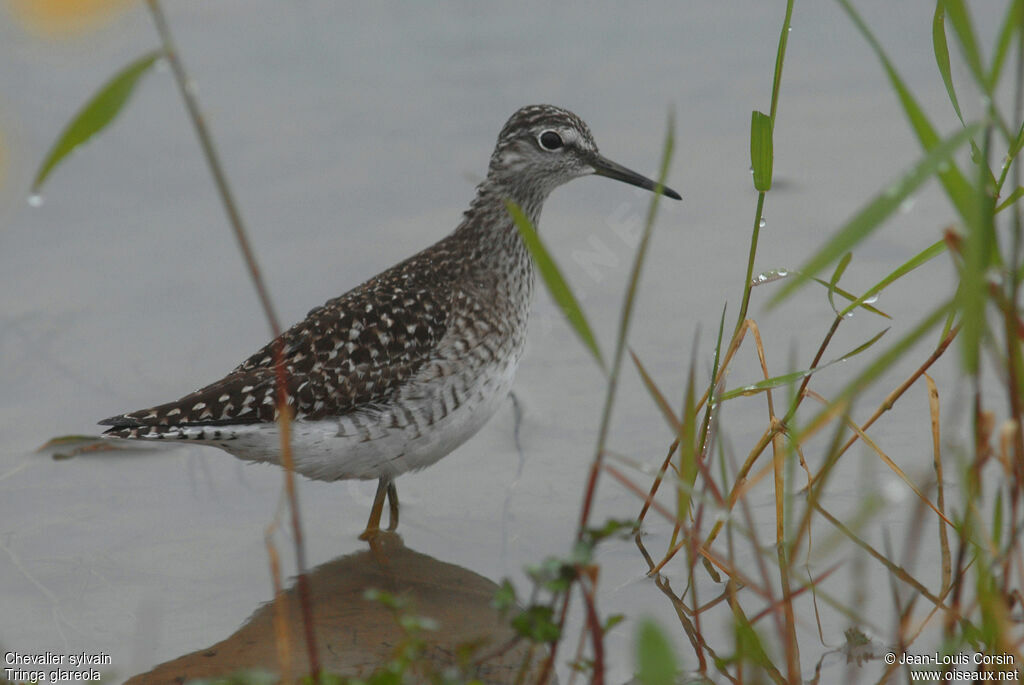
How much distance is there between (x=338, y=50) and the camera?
10977 millimetres

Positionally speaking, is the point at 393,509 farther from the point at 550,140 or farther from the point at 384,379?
the point at 550,140

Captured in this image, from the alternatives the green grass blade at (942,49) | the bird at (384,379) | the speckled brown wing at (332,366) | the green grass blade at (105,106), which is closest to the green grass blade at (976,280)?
Result: the green grass blade at (942,49)

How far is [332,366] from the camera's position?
6387 mm

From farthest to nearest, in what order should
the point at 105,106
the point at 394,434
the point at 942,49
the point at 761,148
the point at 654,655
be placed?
the point at 394,434 → the point at 761,148 → the point at 942,49 → the point at 105,106 → the point at 654,655

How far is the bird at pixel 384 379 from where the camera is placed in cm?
616

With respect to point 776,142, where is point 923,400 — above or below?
below

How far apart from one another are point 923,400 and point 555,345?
7.58ft

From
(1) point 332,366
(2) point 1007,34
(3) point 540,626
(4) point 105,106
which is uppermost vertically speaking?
(1) point 332,366

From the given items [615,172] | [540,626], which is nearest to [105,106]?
[540,626]

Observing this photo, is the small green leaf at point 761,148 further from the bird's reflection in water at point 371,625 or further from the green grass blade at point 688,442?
the bird's reflection in water at point 371,625

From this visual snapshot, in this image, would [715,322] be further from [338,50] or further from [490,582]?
[338,50]

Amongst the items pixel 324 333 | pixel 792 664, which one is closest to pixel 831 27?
pixel 324 333

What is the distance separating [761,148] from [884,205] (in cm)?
155

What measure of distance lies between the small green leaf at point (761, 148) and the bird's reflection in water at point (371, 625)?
205 cm
